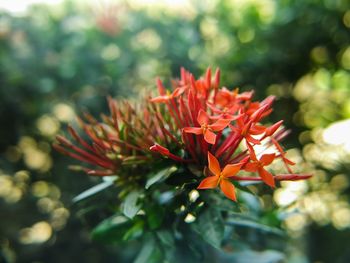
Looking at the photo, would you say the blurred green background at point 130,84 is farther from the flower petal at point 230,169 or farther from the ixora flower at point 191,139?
the flower petal at point 230,169

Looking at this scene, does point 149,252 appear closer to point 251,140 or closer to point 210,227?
point 210,227

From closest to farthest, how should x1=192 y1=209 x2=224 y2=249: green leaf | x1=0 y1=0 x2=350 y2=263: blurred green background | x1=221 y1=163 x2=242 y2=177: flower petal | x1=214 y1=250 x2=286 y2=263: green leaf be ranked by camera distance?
x1=221 y1=163 x2=242 y2=177: flower petal
x1=192 y1=209 x2=224 y2=249: green leaf
x1=214 y1=250 x2=286 y2=263: green leaf
x1=0 y1=0 x2=350 y2=263: blurred green background

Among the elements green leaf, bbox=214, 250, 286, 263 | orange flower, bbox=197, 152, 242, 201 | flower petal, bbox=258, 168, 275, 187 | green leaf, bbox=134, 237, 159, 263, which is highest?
orange flower, bbox=197, 152, 242, 201

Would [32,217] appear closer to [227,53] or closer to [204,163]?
[227,53]

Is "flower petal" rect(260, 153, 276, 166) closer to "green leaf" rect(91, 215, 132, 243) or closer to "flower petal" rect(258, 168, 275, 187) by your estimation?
"flower petal" rect(258, 168, 275, 187)

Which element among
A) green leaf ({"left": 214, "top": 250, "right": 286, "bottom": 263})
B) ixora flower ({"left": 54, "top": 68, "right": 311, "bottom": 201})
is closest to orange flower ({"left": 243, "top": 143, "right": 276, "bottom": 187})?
ixora flower ({"left": 54, "top": 68, "right": 311, "bottom": 201})

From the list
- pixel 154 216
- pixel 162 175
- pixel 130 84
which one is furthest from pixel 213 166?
pixel 130 84
